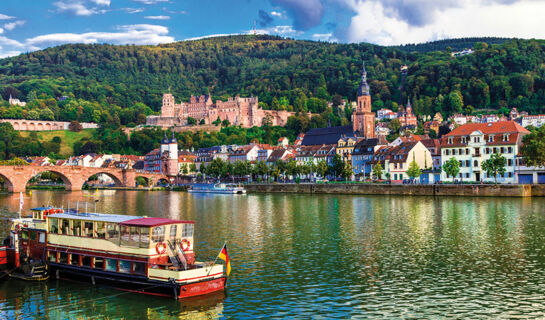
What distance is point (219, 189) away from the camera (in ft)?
283

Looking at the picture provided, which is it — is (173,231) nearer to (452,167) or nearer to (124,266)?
(124,266)

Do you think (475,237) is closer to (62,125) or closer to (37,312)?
(37,312)

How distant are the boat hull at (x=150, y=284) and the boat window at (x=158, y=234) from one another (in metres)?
1.43

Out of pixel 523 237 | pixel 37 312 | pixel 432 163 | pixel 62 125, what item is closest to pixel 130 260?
pixel 37 312

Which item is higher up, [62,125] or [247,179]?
[62,125]

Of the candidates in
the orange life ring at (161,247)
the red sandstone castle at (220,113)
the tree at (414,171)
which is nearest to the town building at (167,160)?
the red sandstone castle at (220,113)

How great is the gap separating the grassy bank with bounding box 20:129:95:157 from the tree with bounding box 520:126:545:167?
5034 inches

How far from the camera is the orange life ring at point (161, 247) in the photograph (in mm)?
20406

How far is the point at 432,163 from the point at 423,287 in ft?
216

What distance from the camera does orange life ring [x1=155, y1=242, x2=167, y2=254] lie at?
66.9ft

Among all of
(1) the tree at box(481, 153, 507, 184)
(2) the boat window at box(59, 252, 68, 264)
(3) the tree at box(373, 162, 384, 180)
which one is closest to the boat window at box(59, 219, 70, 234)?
(2) the boat window at box(59, 252, 68, 264)

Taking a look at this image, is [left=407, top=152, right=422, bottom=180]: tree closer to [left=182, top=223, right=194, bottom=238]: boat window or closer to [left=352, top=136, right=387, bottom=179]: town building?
[left=352, top=136, right=387, bottom=179]: town building

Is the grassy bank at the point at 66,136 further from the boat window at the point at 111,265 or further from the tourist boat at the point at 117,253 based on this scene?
the boat window at the point at 111,265

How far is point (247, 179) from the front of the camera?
106 meters
